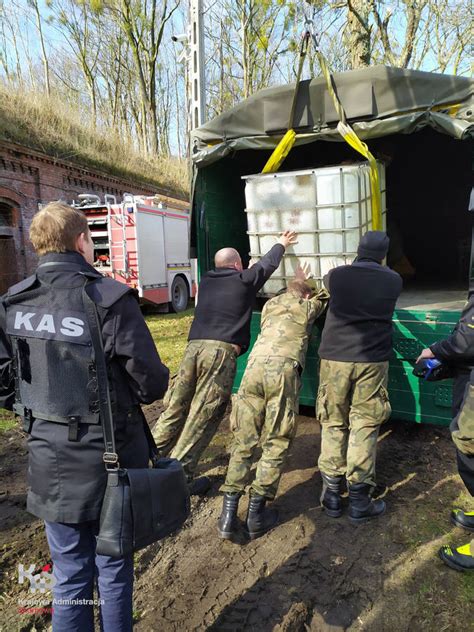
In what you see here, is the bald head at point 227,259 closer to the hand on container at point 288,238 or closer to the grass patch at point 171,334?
the hand on container at point 288,238

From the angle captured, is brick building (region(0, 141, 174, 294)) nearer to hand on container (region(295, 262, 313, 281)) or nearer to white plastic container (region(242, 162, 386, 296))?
white plastic container (region(242, 162, 386, 296))

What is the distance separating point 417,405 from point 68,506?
287cm

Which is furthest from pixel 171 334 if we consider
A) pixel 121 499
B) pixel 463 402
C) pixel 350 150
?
pixel 121 499

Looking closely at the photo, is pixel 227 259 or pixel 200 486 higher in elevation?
pixel 227 259

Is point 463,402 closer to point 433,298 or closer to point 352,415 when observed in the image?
point 352,415

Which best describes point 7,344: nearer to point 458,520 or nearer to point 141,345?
point 141,345

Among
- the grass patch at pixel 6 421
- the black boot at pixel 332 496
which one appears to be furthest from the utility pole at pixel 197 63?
the black boot at pixel 332 496

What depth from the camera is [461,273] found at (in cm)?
725

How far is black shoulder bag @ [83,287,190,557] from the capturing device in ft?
5.69

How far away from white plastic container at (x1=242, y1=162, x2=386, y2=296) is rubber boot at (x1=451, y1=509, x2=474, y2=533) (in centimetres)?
201

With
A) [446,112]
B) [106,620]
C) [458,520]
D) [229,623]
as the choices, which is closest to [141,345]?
[106,620]

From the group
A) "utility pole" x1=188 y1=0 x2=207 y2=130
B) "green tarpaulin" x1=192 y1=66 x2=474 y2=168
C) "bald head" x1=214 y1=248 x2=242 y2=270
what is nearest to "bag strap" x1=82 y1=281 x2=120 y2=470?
"bald head" x1=214 y1=248 x2=242 y2=270

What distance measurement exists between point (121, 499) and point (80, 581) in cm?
45

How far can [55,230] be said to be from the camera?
6.07 feet
